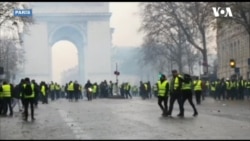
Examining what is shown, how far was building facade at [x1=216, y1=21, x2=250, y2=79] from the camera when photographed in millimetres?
74250

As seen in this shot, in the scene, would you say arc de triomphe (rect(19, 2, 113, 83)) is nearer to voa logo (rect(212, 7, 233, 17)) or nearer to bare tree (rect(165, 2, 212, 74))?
bare tree (rect(165, 2, 212, 74))

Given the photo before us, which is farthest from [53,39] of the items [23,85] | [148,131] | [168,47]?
[148,131]

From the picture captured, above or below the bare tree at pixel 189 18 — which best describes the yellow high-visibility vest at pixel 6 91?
below

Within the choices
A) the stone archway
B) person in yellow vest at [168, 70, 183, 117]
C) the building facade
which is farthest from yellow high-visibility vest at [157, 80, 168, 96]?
the stone archway

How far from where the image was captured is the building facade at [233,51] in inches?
2923

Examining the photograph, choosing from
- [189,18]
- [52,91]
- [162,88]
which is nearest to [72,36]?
[189,18]

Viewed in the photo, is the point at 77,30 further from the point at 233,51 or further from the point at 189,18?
the point at 189,18

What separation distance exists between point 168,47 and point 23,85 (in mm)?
66937

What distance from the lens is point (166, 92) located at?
26.1 metres

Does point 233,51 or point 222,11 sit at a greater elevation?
point 222,11

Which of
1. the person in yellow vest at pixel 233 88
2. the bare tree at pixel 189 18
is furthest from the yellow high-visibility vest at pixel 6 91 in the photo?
the bare tree at pixel 189 18

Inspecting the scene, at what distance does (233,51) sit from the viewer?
83062 millimetres

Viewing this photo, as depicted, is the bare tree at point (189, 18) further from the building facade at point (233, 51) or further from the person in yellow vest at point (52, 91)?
the person in yellow vest at point (52, 91)

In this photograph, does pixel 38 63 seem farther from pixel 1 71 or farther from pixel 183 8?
pixel 1 71
